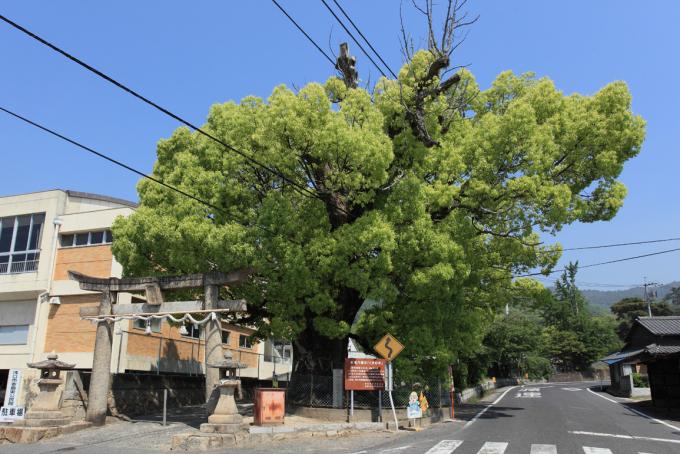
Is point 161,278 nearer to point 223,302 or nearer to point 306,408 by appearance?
point 223,302

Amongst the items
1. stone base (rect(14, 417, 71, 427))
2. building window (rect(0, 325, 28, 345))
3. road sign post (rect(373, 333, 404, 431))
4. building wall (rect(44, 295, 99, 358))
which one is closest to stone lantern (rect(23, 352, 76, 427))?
stone base (rect(14, 417, 71, 427))

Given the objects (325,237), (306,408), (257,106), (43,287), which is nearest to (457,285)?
(325,237)

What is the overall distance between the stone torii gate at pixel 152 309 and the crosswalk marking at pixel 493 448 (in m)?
7.26

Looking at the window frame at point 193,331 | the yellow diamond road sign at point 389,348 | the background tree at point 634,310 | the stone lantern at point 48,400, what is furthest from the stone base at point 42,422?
the background tree at point 634,310

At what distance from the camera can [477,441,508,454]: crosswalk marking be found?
10.9m

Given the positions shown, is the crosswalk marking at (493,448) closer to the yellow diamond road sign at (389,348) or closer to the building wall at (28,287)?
the yellow diamond road sign at (389,348)

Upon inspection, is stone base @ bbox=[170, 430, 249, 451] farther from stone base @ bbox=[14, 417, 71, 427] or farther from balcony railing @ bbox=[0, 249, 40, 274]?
balcony railing @ bbox=[0, 249, 40, 274]

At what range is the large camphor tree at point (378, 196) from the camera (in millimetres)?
15172

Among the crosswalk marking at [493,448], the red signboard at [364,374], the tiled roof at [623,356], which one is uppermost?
the tiled roof at [623,356]

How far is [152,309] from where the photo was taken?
1628cm

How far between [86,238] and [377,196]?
57.7ft

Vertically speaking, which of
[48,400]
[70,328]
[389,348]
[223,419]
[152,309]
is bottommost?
[223,419]

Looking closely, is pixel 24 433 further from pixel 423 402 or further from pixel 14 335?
pixel 14 335

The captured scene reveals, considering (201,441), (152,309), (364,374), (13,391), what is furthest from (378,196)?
(13,391)
